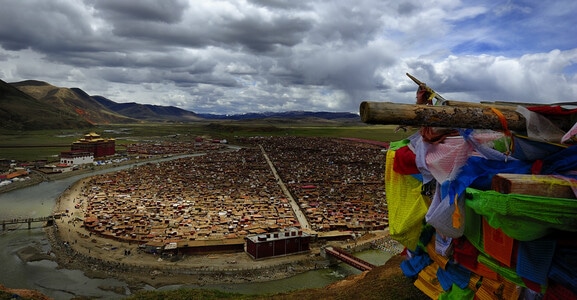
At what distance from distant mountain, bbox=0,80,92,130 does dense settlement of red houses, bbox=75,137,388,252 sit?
82.7 m

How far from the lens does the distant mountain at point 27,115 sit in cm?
11256

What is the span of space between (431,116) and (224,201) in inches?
1329

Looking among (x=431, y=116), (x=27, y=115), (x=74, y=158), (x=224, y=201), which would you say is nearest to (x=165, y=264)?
(x=224, y=201)

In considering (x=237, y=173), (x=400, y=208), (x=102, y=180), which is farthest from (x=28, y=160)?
(x=400, y=208)

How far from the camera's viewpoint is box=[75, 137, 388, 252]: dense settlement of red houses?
2694 cm

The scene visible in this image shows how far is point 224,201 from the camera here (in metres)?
36.0

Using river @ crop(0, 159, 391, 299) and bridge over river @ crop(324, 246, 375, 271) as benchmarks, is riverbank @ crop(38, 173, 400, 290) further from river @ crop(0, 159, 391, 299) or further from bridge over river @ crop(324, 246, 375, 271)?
bridge over river @ crop(324, 246, 375, 271)

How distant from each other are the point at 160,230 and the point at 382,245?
52.5 ft

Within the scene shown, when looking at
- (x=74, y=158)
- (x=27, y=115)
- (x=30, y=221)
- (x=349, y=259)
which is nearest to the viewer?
(x=349, y=259)

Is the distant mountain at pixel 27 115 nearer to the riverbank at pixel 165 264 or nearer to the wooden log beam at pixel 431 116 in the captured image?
the riverbank at pixel 165 264

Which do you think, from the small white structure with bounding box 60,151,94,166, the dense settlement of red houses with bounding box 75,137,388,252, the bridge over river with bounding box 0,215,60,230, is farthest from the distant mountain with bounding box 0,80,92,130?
the bridge over river with bounding box 0,215,60,230

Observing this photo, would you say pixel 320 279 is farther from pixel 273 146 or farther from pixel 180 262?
pixel 273 146

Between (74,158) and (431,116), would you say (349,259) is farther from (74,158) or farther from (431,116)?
(74,158)

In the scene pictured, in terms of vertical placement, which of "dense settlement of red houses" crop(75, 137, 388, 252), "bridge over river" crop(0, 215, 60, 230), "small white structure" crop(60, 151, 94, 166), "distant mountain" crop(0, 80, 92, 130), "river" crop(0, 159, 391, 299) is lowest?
"river" crop(0, 159, 391, 299)
